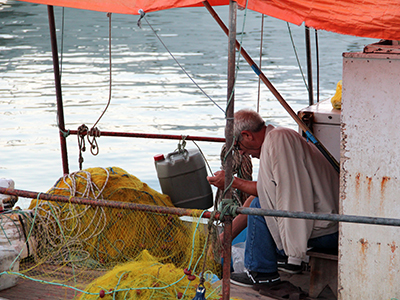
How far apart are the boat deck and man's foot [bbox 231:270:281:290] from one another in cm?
4

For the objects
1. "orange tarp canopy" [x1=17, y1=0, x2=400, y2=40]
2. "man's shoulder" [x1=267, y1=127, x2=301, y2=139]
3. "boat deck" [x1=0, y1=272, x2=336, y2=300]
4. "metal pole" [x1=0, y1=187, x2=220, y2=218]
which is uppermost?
"orange tarp canopy" [x1=17, y1=0, x2=400, y2=40]

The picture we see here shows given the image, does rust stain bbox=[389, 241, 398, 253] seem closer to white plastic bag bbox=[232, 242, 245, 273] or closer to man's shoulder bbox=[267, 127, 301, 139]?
man's shoulder bbox=[267, 127, 301, 139]

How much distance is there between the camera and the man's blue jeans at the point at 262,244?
152 inches

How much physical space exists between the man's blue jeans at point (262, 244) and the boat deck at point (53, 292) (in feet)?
0.60

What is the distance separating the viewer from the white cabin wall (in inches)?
124

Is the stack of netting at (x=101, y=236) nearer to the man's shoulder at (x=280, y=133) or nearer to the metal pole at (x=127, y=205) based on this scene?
the metal pole at (x=127, y=205)

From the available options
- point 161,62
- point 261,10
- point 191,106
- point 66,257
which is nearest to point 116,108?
point 191,106

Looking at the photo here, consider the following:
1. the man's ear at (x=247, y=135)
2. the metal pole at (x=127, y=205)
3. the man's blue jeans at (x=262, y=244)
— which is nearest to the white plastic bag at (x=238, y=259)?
the man's blue jeans at (x=262, y=244)

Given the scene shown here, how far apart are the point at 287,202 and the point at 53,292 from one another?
179 centimetres

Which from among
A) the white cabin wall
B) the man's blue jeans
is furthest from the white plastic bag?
the white cabin wall

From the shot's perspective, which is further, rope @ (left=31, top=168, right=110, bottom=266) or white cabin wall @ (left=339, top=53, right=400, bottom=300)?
rope @ (left=31, top=168, right=110, bottom=266)

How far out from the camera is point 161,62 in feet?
73.9

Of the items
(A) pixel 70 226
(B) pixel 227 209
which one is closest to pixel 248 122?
(B) pixel 227 209

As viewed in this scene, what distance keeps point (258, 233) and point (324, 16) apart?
1.57 m
